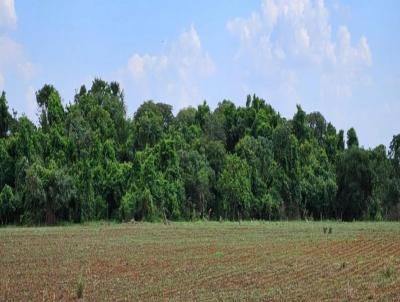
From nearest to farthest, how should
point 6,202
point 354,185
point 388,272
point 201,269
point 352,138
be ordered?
point 388,272
point 201,269
point 6,202
point 354,185
point 352,138

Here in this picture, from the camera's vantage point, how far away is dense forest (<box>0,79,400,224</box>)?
61.2 m

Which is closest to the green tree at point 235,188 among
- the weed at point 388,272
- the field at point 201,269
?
the field at point 201,269

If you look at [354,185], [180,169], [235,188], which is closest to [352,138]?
[354,185]

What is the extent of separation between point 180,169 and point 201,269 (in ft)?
161

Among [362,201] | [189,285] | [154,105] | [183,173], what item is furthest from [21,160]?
[189,285]

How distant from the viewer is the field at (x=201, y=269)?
15984 millimetres

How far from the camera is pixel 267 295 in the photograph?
15.6 metres

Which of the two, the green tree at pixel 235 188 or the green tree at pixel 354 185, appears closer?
the green tree at pixel 235 188

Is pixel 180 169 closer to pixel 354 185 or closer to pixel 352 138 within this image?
pixel 354 185

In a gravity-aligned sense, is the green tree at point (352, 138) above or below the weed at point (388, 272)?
above

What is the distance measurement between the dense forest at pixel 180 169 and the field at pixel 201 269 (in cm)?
2665

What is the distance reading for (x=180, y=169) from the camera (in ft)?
230

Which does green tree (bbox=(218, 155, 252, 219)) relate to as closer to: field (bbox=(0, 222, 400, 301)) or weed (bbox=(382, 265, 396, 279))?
field (bbox=(0, 222, 400, 301))

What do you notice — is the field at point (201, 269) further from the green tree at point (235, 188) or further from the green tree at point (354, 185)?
the green tree at point (354, 185)
